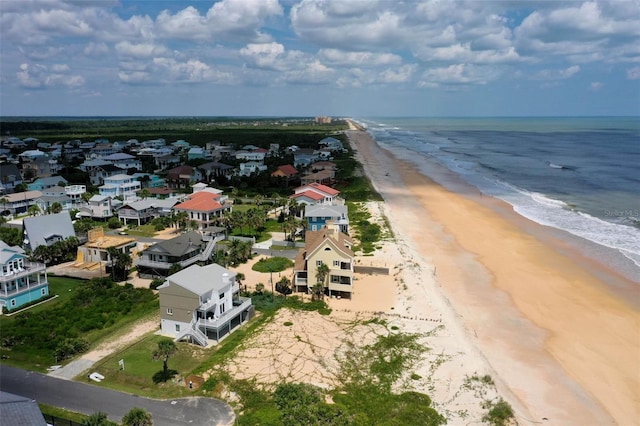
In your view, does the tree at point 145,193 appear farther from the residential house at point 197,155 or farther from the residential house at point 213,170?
the residential house at point 197,155

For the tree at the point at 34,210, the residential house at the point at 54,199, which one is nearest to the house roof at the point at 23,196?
the residential house at the point at 54,199

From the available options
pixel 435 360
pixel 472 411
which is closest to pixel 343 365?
pixel 435 360

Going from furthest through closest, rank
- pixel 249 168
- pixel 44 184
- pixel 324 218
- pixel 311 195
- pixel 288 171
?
1. pixel 249 168
2. pixel 288 171
3. pixel 44 184
4. pixel 311 195
5. pixel 324 218

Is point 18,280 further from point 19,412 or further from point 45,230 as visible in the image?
point 19,412

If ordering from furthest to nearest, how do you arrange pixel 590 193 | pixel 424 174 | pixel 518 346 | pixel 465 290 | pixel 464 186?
pixel 424 174 < pixel 464 186 < pixel 590 193 < pixel 465 290 < pixel 518 346

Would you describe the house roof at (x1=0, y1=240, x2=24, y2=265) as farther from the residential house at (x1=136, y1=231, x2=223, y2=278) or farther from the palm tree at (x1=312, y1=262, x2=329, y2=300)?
the palm tree at (x1=312, y1=262, x2=329, y2=300)

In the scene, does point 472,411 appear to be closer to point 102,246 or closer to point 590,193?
point 102,246

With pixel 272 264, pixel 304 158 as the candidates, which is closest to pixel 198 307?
pixel 272 264
